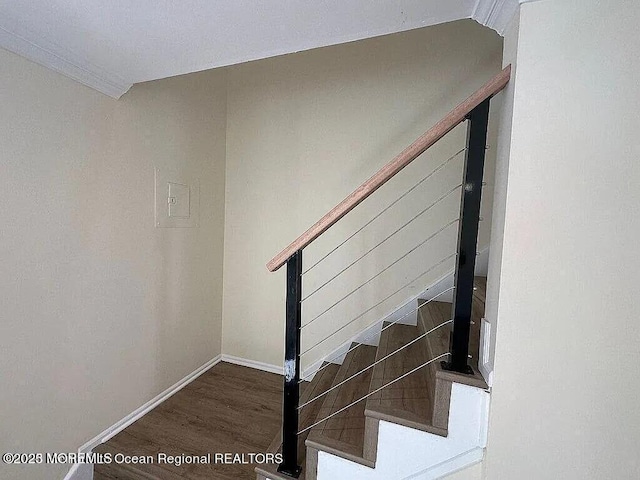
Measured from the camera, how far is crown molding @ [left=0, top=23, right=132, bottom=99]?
1110 millimetres

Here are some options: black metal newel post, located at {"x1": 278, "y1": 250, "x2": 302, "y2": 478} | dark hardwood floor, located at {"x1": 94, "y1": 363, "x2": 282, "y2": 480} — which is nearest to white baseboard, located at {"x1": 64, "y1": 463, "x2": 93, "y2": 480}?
dark hardwood floor, located at {"x1": 94, "y1": 363, "x2": 282, "y2": 480}

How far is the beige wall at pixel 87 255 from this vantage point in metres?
1.21

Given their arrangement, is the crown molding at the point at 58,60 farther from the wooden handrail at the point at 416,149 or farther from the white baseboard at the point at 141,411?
the white baseboard at the point at 141,411

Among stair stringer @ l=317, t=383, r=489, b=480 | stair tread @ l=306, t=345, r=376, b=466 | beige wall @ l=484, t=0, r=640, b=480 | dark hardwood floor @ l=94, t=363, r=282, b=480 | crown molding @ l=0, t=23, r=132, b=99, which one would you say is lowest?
dark hardwood floor @ l=94, t=363, r=282, b=480

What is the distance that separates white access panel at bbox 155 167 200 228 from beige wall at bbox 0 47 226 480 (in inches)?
2.0

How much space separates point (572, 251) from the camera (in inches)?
33.5

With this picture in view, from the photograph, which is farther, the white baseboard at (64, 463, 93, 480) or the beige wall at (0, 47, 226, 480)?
the white baseboard at (64, 463, 93, 480)

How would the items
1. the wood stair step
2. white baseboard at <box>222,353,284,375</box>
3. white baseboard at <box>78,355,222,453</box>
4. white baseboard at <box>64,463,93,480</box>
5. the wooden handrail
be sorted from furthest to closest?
1. white baseboard at <box>222,353,284,375</box>
2. white baseboard at <box>78,355,222,453</box>
3. white baseboard at <box>64,463,93,480</box>
4. the wood stair step
5. the wooden handrail

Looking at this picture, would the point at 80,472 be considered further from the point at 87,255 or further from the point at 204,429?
the point at 87,255

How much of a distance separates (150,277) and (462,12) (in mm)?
2072

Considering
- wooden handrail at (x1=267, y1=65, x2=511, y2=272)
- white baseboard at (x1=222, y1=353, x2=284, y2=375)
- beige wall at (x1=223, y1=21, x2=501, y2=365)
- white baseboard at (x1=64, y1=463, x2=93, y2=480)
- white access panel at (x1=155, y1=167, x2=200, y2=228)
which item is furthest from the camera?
white baseboard at (x1=222, y1=353, x2=284, y2=375)

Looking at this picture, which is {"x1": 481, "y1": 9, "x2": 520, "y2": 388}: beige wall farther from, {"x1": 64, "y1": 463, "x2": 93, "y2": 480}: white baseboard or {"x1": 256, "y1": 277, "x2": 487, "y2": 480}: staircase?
{"x1": 64, "y1": 463, "x2": 93, "y2": 480}: white baseboard

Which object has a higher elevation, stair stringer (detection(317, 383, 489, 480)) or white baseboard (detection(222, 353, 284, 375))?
stair stringer (detection(317, 383, 489, 480))

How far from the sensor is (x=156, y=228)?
1860 mm
